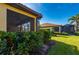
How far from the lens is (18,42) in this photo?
1013cm

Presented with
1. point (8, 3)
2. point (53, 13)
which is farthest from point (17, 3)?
point (53, 13)

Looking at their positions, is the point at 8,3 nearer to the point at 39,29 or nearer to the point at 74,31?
the point at 39,29

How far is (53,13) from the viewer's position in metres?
11.5

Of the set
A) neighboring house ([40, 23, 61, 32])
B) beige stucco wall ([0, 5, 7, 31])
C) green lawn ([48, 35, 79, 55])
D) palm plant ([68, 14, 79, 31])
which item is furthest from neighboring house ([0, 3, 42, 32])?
palm plant ([68, 14, 79, 31])

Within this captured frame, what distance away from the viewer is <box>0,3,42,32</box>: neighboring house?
35.4 feet

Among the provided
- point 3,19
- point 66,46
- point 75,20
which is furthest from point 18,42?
point 75,20

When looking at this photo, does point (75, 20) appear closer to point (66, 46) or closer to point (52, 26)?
point (52, 26)

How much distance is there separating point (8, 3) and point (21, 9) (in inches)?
51.4

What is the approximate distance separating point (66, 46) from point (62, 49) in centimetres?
33

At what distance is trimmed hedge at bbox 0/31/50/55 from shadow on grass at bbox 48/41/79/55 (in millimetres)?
1147

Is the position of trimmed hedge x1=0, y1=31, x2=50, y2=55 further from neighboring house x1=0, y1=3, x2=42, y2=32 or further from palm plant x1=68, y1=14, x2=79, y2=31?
palm plant x1=68, y1=14, x2=79, y2=31

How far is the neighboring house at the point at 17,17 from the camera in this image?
1079 centimetres

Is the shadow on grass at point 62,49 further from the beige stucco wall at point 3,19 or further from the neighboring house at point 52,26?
the beige stucco wall at point 3,19

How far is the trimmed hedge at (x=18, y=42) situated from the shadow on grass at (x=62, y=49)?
1147 millimetres
